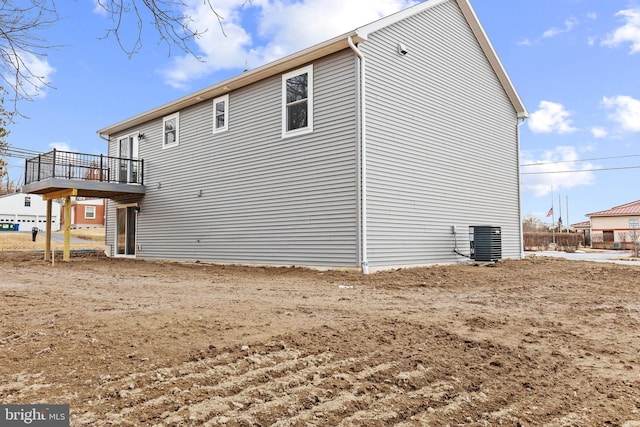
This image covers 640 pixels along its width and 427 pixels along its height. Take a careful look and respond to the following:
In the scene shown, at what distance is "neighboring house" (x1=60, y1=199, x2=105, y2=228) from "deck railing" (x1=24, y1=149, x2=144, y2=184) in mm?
34988

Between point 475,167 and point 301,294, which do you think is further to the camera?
point 475,167

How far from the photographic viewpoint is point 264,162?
1175 centimetres

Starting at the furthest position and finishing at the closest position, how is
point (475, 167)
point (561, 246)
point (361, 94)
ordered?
point (561, 246), point (475, 167), point (361, 94)

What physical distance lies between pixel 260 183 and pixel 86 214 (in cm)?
4409

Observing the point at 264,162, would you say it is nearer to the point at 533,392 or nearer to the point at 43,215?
the point at 533,392

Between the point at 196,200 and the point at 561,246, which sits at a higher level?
the point at 196,200

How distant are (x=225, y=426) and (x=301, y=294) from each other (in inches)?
177

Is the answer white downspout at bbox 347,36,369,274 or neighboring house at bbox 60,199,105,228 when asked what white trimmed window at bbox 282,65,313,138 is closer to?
white downspout at bbox 347,36,369,274

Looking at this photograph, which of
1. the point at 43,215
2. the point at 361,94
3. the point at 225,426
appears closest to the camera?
the point at 225,426

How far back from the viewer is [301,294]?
683cm

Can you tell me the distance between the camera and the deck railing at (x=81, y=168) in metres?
14.4

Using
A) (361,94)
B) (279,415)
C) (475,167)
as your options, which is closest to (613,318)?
(279,415)

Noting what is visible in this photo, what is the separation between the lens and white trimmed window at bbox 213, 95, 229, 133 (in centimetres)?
1295

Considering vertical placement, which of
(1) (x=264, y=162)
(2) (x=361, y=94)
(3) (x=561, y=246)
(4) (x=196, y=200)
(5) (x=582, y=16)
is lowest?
(3) (x=561, y=246)
